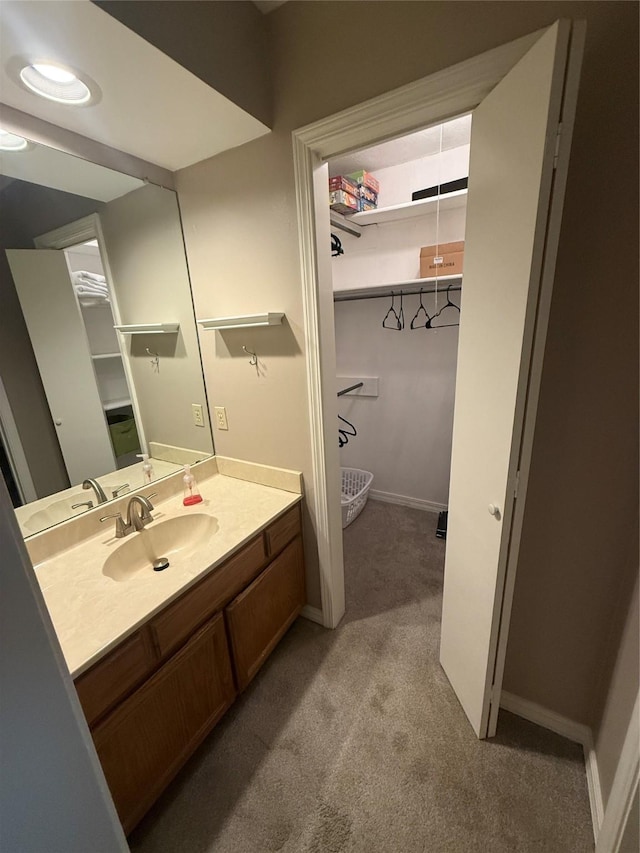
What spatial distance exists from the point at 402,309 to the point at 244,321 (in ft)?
5.34

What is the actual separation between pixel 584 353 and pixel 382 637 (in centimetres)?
161

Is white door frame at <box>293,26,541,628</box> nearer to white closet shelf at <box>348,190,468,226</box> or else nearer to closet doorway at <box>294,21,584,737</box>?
closet doorway at <box>294,21,584,737</box>

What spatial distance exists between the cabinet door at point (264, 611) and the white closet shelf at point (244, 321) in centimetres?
105

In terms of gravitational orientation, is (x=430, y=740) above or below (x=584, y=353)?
below

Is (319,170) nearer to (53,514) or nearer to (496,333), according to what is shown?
(496,333)

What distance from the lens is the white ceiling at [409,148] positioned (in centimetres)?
194

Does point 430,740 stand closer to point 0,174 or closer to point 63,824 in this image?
point 63,824

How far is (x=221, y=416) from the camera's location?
1.85 metres

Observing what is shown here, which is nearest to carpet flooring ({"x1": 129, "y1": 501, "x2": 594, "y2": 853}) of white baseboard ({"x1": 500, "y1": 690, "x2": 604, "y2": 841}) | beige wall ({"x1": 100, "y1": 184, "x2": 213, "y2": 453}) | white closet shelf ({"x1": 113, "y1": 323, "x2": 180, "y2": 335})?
white baseboard ({"x1": 500, "y1": 690, "x2": 604, "y2": 841})

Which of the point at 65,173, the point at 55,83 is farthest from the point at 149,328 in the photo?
the point at 55,83

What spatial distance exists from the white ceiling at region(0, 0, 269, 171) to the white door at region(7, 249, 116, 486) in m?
0.48

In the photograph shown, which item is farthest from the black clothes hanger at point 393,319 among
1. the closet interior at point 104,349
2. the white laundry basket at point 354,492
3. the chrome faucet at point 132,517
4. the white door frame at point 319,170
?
the chrome faucet at point 132,517

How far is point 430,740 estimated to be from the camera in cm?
135

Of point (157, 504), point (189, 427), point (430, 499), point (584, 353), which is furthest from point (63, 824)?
point (430, 499)
